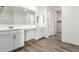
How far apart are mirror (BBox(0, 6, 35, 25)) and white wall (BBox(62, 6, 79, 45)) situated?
0.80 meters

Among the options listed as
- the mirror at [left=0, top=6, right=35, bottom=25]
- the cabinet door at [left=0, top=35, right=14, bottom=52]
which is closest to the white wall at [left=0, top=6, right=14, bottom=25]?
the mirror at [left=0, top=6, right=35, bottom=25]

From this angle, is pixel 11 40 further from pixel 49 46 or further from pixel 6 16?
pixel 49 46

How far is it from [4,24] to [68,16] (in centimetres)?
143

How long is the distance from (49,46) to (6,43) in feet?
2.79

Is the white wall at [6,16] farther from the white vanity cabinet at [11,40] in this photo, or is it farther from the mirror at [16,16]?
the white vanity cabinet at [11,40]

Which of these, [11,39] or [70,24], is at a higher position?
[70,24]

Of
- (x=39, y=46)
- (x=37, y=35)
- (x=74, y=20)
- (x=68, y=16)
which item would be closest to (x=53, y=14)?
(x=68, y=16)

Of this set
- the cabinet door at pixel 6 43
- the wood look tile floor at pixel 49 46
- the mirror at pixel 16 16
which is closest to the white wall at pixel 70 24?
the wood look tile floor at pixel 49 46

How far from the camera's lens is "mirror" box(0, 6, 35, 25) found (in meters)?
1.94

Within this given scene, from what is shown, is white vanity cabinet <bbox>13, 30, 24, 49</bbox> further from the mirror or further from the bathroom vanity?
the mirror

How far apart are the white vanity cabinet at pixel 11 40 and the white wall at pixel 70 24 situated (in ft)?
2.93

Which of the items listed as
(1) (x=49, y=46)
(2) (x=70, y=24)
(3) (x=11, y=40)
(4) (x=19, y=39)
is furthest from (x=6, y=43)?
(2) (x=70, y=24)

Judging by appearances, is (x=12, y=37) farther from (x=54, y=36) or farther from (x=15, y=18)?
(x=54, y=36)

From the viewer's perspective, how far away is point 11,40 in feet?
5.70
